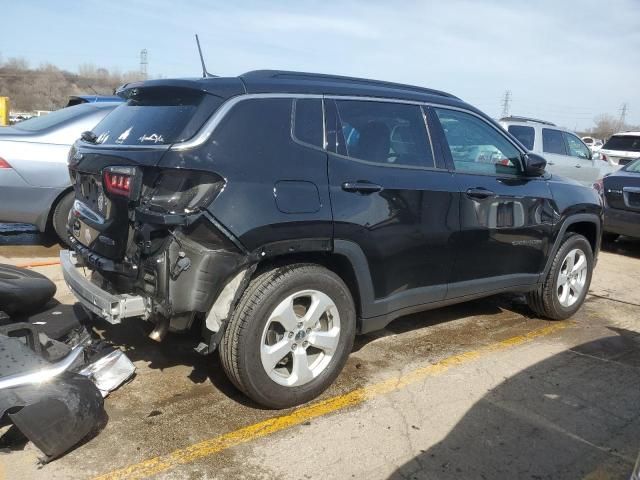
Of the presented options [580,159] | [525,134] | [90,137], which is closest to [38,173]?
[90,137]

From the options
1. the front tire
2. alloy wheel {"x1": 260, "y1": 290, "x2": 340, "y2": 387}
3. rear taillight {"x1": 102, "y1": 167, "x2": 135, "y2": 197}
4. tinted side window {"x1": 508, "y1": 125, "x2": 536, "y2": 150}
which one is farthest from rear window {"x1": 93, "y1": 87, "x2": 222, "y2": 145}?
tinted side window {"x1": 508, "y1": 125, "x2": 536, "y2": 150}

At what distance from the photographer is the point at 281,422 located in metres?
3.22

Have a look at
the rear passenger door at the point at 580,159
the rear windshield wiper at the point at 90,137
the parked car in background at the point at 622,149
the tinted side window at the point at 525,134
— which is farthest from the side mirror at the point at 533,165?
the parked car in background at the point at 622,149

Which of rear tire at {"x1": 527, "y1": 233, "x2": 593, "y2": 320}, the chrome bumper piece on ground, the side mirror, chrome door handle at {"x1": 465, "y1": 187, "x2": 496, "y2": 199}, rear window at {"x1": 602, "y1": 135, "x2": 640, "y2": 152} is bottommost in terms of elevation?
rear tire at {"x1": 527, "y1": 233, "x2": 593, "y2": 320}

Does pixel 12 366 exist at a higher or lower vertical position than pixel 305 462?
higher

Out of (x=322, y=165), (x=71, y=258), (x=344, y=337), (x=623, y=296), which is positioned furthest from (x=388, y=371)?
(x=623, y=296)

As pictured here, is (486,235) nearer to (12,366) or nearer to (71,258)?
(71,258)

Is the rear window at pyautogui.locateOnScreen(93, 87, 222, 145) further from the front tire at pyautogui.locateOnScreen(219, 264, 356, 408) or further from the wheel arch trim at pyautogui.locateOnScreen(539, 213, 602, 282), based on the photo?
the wheel arch trim at pyautogui.locateOnScreen(539, 213, 602, 282)

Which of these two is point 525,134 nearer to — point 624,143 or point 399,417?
point 624,143

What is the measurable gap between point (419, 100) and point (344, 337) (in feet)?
5.80

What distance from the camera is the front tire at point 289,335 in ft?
10.1

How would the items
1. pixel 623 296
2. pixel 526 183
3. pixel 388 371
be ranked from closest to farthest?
pixel 388 371, pixel 526 183, pixel 623 296

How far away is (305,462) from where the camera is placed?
2.85 metres

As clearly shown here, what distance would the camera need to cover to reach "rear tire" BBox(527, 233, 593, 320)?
5.00 meters
